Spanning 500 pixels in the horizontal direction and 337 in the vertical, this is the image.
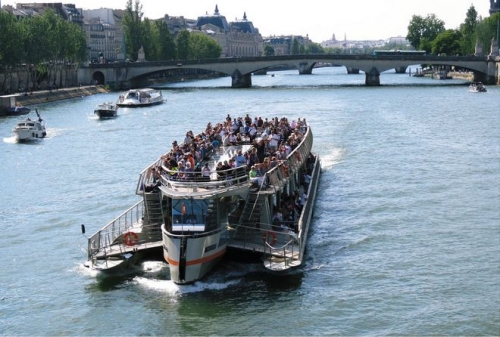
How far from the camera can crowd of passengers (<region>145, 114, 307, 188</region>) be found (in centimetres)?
2192

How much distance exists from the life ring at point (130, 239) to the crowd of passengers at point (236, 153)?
4.68ft

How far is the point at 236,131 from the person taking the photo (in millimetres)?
31703

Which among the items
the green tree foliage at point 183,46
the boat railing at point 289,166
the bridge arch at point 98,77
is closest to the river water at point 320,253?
the boat railing at point 289,166

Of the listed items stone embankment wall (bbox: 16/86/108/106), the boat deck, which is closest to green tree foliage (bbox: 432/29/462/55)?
stone embankment wall (bbox: 16/86/108/106)

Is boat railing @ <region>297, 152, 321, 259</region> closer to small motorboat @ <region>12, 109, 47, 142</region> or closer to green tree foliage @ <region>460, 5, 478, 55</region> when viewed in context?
small motorboat @ <region>12, 109, 47, 142</region>

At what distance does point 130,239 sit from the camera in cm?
2186

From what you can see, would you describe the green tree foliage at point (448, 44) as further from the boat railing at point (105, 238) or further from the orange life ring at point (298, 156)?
the boat railing at point (105, 238)

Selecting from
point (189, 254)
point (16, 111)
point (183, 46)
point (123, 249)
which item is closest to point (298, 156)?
point (123, 249)

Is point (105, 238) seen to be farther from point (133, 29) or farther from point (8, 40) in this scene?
point (133, 29)

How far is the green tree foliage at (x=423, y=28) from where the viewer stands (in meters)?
160

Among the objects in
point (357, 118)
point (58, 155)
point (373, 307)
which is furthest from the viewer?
point (357, 118)

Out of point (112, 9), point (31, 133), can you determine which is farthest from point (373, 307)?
point (112, 9)

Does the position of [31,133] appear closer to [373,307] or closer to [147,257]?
[147,257]

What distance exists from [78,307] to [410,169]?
67.1 ft
